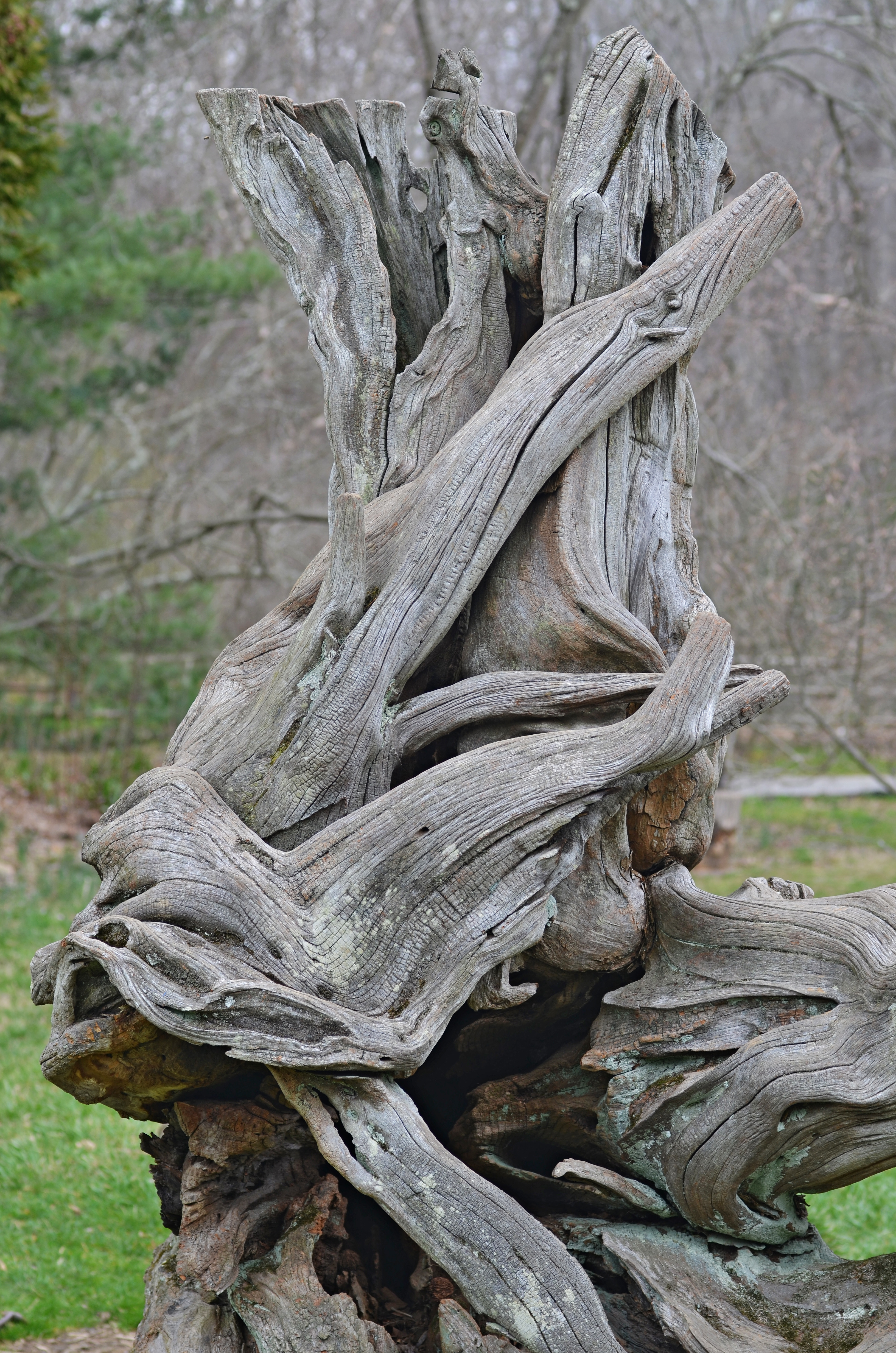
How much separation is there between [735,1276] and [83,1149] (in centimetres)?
316

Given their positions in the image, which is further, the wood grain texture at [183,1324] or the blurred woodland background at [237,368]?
the blurred woodland background at [237,368]

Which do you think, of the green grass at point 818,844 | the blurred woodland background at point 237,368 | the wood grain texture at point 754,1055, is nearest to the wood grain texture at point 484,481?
the wood grain texture at point 754,1055

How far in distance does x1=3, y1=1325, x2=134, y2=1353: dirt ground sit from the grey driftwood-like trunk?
0.83 metres

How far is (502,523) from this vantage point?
302 cm

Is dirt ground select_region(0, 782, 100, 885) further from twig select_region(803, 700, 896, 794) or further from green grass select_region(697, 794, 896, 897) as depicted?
twig select_region(803, 700, 896, 794)

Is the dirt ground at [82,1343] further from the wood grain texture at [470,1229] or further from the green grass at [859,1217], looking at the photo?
the green grass at [859,1217]

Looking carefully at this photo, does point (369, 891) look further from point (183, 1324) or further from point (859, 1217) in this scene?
point (859, 1217)

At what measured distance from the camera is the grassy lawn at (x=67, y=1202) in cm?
379

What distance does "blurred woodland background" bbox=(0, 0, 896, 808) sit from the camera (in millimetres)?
9172

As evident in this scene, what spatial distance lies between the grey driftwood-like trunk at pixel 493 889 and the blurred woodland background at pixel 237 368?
430cm

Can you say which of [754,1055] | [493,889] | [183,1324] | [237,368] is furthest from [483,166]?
[237,368]

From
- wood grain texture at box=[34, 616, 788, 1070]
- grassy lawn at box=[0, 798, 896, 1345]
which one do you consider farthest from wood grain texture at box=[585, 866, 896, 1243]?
grassy lawn at box=[0, 798, 896, 1345]

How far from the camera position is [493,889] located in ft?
8.61

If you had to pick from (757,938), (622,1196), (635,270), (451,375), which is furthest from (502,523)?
(622,1196)
